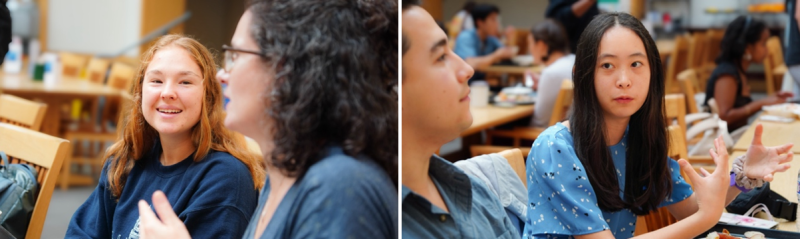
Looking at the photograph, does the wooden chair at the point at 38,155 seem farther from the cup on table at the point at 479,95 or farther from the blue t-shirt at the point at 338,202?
the cup on table at the point at 479,95

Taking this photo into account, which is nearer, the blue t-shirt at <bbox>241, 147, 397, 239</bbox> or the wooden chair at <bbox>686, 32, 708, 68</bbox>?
the blue t-shirt at <bbox>241, 147, 397, 239</bbox>

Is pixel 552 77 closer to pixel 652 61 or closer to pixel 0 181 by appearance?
pixel 652 61

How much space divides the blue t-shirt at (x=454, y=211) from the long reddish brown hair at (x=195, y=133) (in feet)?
1.55

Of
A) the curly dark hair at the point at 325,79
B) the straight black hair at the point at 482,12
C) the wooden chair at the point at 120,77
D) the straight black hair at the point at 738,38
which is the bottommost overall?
the wooden chair at the point at 120,77

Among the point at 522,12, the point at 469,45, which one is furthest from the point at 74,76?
the point at 522,12

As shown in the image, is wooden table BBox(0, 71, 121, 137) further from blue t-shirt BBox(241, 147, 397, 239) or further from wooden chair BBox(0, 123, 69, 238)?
blue t-shirt BBox(241, 147, 397, 239)

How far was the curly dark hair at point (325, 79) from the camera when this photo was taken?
900 millimetres

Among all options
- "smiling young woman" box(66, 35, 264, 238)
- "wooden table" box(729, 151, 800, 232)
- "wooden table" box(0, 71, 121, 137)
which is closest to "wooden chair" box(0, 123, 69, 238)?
"smiling young woman" box(66, 35, 264, 238)

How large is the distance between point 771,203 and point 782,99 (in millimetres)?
2518

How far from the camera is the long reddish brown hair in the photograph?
56.7 inches

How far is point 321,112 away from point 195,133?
65 cm

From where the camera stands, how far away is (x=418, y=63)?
39.9 inches

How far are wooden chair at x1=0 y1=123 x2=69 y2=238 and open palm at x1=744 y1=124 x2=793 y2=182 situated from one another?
1.53 metres

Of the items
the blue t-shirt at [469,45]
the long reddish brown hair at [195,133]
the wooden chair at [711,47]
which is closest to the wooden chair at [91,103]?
the blue t-shirt at [469,45]
